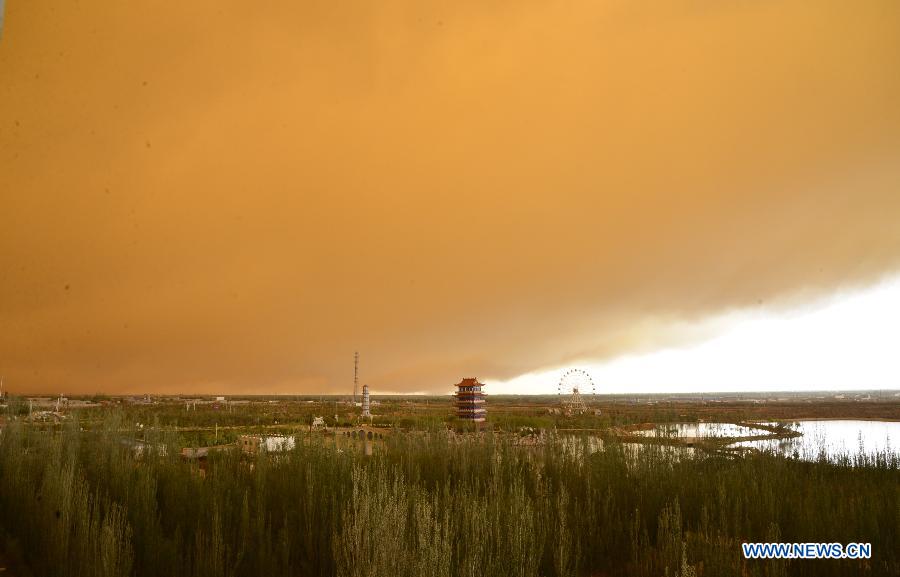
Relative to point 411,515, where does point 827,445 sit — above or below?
below

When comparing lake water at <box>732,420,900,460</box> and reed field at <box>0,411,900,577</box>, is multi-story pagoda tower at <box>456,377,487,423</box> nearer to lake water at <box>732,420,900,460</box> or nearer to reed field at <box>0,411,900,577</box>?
lake water at <box>732,420,900,460</box>

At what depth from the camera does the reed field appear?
4367mm

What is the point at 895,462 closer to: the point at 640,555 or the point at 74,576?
the point at 640,555

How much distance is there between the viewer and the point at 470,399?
31.2m

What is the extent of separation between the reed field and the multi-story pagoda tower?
2093cm

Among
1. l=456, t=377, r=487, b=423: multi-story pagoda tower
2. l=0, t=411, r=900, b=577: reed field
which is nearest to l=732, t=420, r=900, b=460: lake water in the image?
l=0, t=411, r=900, b=577: reed field

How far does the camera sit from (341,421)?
123 feet

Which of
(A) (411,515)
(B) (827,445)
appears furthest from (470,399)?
(A) (411,515)

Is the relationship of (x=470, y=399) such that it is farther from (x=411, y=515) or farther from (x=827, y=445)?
(x=411, y=515)

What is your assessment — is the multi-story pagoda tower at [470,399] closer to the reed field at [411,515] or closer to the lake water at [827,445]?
the lake water at [827,445]

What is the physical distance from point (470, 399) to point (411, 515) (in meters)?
26.0

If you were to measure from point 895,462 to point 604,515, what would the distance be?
26.0 feet

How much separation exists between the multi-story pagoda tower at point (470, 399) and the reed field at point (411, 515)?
20926 mm

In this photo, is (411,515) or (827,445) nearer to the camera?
(411,515)
